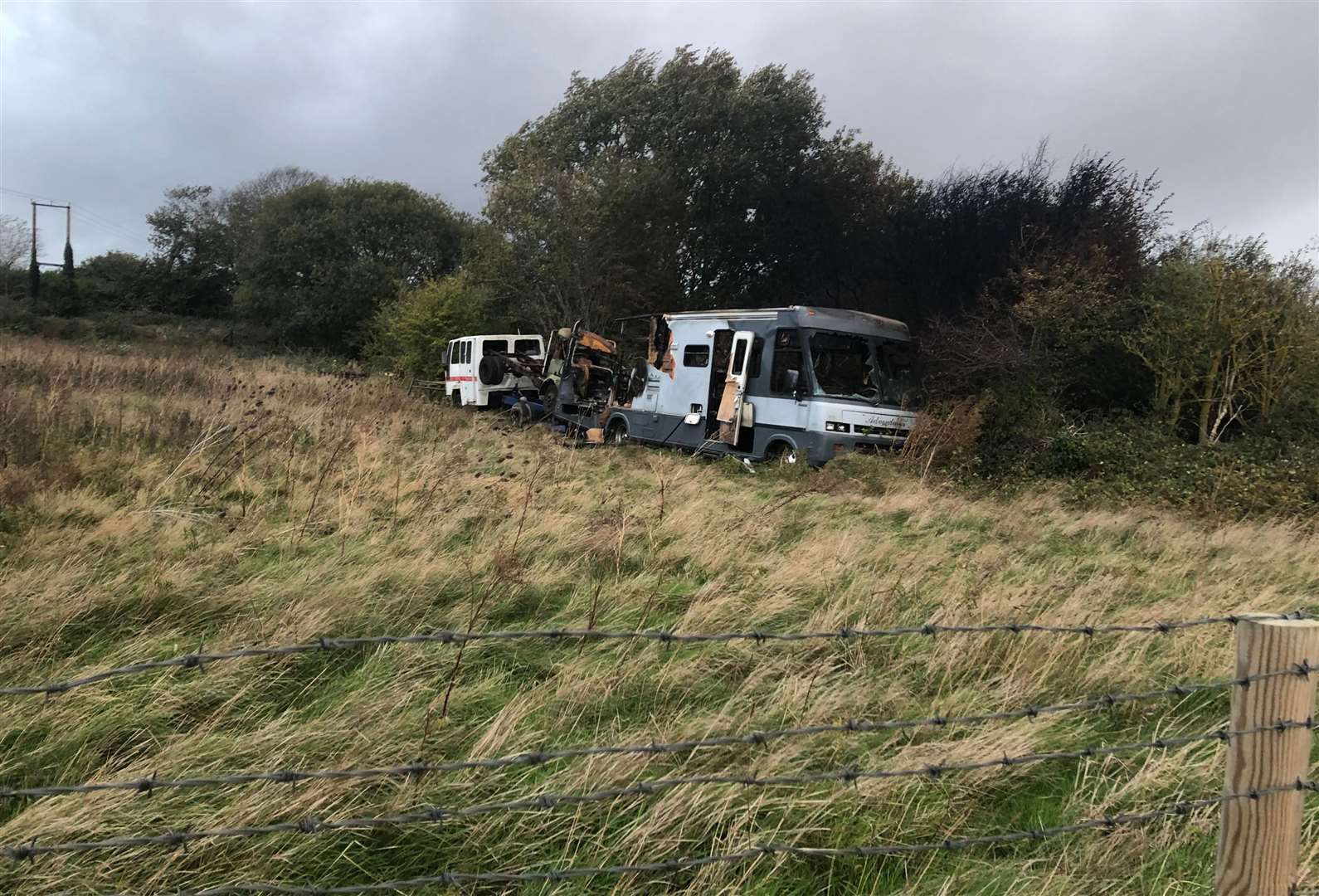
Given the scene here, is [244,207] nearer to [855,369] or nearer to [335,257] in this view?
[335,257]

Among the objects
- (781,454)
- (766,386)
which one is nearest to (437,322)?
(766,386)

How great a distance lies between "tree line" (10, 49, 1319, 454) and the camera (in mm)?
11844

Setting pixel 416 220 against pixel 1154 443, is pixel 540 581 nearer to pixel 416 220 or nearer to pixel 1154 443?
pixel 1154 443

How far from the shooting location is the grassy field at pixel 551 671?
2.42m

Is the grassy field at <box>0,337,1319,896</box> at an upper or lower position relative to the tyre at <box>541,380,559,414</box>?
lower

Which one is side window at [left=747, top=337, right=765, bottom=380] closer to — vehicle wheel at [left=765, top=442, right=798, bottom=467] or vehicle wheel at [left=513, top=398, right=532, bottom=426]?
vehicle wheel at [left=765, top=442, right=798, bottom=467]

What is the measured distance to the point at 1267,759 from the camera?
188cm


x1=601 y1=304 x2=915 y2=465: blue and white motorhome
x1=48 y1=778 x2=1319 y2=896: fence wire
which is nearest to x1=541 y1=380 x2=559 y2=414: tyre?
x1=601 y1=304 x2=915 y2=465: blue and white motorhome

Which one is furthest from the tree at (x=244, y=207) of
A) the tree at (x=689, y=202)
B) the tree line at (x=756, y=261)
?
the tree at (x=689, y=202)

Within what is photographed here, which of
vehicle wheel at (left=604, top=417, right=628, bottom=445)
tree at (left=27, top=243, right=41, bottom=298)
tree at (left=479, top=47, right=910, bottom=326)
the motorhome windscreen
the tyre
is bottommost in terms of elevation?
vehicle wheel at (left=604, top=417, right=628, bottom=445)

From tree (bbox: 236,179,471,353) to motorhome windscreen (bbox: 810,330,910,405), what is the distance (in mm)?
26905

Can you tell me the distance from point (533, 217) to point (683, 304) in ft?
17.9

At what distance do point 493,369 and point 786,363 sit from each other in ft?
30.3

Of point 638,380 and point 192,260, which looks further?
point 192,260
